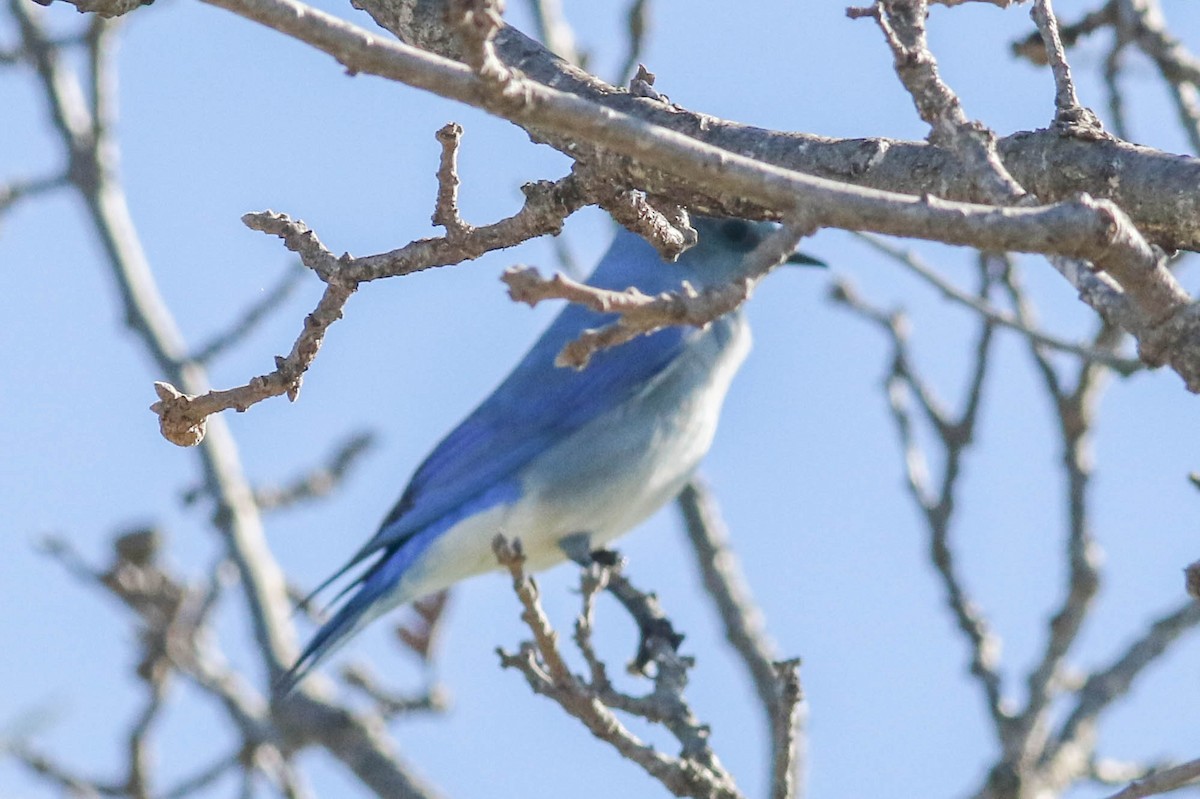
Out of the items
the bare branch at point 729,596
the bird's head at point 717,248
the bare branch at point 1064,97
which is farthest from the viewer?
the bird's head at point 717,248

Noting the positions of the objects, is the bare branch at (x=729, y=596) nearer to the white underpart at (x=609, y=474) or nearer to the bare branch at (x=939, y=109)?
the white underpart at (x=609, y=474)

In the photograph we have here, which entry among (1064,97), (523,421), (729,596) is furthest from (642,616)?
(1064,97)

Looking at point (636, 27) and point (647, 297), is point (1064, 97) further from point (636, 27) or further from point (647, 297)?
point (636, 27)

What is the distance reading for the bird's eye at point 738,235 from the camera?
7.02 meters

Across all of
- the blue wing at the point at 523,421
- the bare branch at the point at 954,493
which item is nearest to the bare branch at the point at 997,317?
the bare branch at the point at 954,493

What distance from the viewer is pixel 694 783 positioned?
332 cm

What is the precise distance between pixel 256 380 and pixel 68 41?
3410mm

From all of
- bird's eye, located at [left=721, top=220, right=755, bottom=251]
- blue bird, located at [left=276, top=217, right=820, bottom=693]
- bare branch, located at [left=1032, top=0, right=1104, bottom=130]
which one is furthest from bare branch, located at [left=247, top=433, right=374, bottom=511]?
bare branch, located at [left=1032, top=0, right=1104, bottom=130]

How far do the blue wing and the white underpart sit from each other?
6 centimetres

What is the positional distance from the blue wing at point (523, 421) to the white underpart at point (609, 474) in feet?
0.19

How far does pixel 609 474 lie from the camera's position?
6.06 metres

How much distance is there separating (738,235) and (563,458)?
145 cm

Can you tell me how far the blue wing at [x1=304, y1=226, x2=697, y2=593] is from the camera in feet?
20.2

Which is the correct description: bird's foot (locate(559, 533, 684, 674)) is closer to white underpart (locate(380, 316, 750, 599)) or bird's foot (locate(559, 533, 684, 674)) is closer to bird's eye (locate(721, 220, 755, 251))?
white underpart (locate(380, 316, 750, 599))
